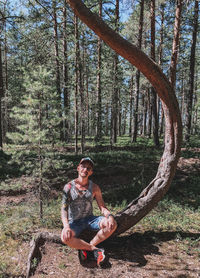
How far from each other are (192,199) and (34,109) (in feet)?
21.0

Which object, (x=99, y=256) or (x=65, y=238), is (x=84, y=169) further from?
(x=99, y=256)

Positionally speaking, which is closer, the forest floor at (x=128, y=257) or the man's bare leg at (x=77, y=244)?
the forest floor at (x=128, y=257)

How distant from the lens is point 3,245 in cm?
393

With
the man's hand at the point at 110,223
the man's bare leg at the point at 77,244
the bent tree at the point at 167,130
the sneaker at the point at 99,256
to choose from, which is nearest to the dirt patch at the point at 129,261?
the sneaker at the point at 99,256

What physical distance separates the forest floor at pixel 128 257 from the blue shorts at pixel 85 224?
1.73 ft

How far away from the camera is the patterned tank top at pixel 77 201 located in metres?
3.56

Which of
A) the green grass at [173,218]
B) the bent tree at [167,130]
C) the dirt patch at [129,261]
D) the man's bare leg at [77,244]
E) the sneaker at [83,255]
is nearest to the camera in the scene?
the dirt patch at [129,261]

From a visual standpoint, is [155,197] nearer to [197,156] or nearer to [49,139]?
[49,139]

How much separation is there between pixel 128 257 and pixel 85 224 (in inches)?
39.6

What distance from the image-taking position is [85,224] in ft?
12.0

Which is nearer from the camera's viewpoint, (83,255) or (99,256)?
(99,256)

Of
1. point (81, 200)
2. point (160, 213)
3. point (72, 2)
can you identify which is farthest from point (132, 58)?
point (160, 213)

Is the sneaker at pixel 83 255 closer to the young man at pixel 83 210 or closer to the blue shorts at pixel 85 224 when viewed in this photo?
the young man at pixel 83 210

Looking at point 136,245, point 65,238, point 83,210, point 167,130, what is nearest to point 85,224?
point 83,210
